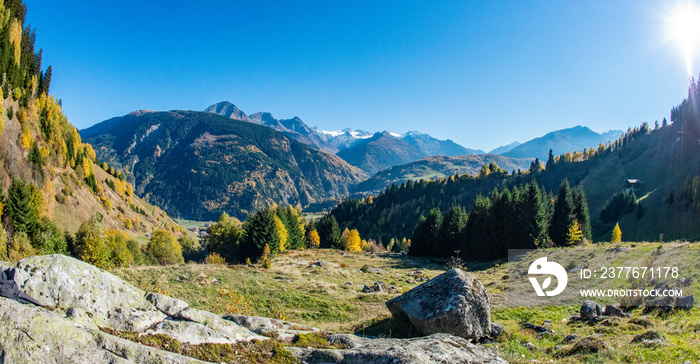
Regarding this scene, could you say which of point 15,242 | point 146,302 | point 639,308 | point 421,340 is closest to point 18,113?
point 15,242

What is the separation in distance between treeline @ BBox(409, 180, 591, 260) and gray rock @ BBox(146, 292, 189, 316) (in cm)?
6447

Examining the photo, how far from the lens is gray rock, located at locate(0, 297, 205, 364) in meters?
5.40

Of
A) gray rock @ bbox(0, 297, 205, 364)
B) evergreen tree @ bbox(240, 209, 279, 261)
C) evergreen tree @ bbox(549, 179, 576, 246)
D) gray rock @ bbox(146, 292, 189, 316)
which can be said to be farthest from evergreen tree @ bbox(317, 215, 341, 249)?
gray rock @ bbox(0, 297, 205, 364)

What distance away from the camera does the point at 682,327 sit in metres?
13.7

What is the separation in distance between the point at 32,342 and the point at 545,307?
2689 cm

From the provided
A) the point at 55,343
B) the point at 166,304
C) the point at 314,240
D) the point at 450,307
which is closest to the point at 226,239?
the point at 314,240

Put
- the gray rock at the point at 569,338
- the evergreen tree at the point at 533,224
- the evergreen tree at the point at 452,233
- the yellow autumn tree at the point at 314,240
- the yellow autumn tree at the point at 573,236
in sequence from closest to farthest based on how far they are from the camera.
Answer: the gray rock at the point at 569,338 → the evergreen tree at the point at 533,224 → the yellow autumn tree at the point at 573,236 → the evergreen tree at the point at 452,233 → the yellow autumn tree at the point at 314,240

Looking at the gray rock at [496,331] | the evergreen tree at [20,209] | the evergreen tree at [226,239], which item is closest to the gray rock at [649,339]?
the gray rock at [496,331]

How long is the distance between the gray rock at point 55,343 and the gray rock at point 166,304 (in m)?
2.77

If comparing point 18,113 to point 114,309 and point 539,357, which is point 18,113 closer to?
point 114,309

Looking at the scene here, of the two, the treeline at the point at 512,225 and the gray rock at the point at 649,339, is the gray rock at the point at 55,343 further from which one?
the treeline at the point at 512,225

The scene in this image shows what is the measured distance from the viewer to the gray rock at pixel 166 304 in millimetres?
9375

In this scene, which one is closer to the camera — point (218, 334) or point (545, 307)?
point (218, 334)

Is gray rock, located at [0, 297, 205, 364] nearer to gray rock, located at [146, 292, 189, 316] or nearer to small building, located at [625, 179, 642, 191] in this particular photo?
gray rock, located at [146, 292, 189, 316]
